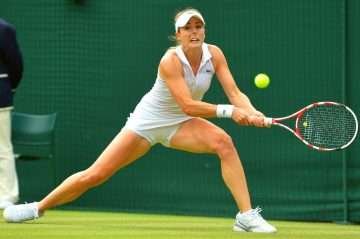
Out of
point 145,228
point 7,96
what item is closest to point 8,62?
point 7,96

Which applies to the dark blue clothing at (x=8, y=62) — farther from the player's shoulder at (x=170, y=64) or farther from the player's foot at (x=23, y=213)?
the player's shoulder at (x=170, y=64)

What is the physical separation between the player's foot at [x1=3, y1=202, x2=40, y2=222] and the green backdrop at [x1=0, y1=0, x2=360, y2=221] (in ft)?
8.66

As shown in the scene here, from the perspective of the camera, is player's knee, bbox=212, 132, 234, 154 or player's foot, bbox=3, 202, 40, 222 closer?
player's knee, bbox=212, 132, 234, 154

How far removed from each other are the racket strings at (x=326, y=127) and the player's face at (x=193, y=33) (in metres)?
0.95

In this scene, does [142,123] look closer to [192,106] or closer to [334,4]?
[192,106]

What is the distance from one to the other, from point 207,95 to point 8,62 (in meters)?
1.90

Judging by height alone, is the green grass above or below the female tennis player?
below

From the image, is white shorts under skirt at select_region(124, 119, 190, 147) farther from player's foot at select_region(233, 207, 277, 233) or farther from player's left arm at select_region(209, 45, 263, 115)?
player's foot at select_region(233, 207, 277, 233)

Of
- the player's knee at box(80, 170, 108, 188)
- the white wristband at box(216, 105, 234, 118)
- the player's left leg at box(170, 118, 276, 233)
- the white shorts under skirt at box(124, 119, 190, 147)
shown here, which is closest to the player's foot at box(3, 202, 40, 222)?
the player's knee at box(80, 170, 108, 188)

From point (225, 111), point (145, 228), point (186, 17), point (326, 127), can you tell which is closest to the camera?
point (225, 111)

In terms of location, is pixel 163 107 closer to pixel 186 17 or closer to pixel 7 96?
pixel 186 17

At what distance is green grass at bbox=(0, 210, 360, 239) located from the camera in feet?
22.2

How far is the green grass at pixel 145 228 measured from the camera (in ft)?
22.2

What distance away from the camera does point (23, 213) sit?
733cm
